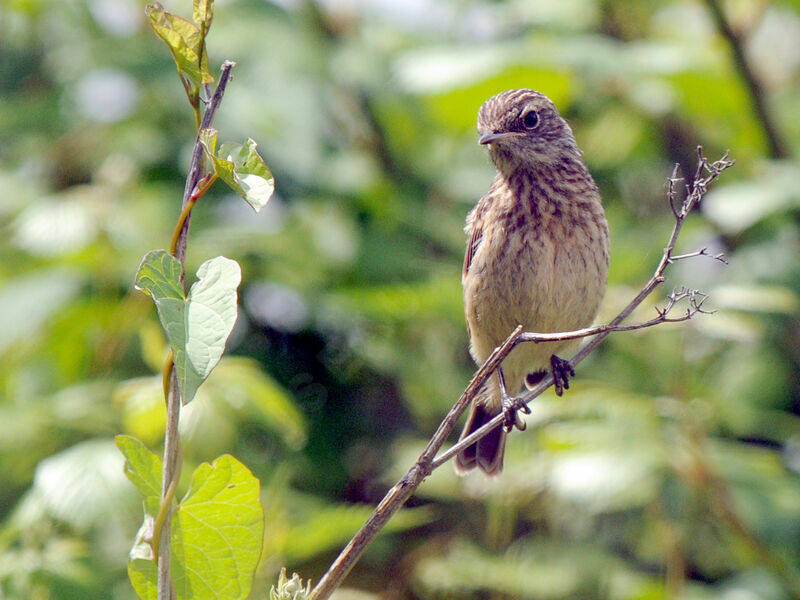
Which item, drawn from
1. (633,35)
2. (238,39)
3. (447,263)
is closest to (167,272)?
(447,263)

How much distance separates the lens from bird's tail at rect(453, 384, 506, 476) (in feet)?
12.1

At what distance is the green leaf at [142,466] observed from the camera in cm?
159

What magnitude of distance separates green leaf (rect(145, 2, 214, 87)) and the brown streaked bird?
1.83m

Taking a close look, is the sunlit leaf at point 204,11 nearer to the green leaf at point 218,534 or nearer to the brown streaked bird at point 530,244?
the green leaf at point 218,534

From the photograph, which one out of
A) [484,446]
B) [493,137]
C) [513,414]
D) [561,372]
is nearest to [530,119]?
[493,137]

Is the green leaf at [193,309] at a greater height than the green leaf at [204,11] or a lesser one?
lesser

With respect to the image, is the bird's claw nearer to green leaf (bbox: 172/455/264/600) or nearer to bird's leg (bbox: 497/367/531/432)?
bird's leg (bbox: 497/367/531/432)

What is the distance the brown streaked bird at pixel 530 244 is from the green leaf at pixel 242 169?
1.73 metres

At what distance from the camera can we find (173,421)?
1.46 meters

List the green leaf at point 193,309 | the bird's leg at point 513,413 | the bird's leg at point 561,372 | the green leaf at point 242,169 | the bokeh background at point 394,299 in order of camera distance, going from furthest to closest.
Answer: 1. the bokeh background at point 394,299
2. the bird's leg at point 561,372
3. the bird's leg at point 513,413
4. the green leaf at point 242,169
5. the green leaf at point 193,309

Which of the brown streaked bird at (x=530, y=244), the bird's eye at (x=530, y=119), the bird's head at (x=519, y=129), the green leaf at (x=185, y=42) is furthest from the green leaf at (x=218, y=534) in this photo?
the bird's eye at (x=530, y=119)

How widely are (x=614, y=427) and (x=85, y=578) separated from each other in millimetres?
→ 2365

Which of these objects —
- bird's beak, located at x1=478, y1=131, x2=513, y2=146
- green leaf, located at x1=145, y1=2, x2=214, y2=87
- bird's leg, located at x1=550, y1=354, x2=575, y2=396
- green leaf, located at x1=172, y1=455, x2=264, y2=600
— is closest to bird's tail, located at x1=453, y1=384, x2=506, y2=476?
bird's leg, located at x1=550, y1=354, x2=575, y2=396

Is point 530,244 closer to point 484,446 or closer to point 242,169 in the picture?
point 484,446
